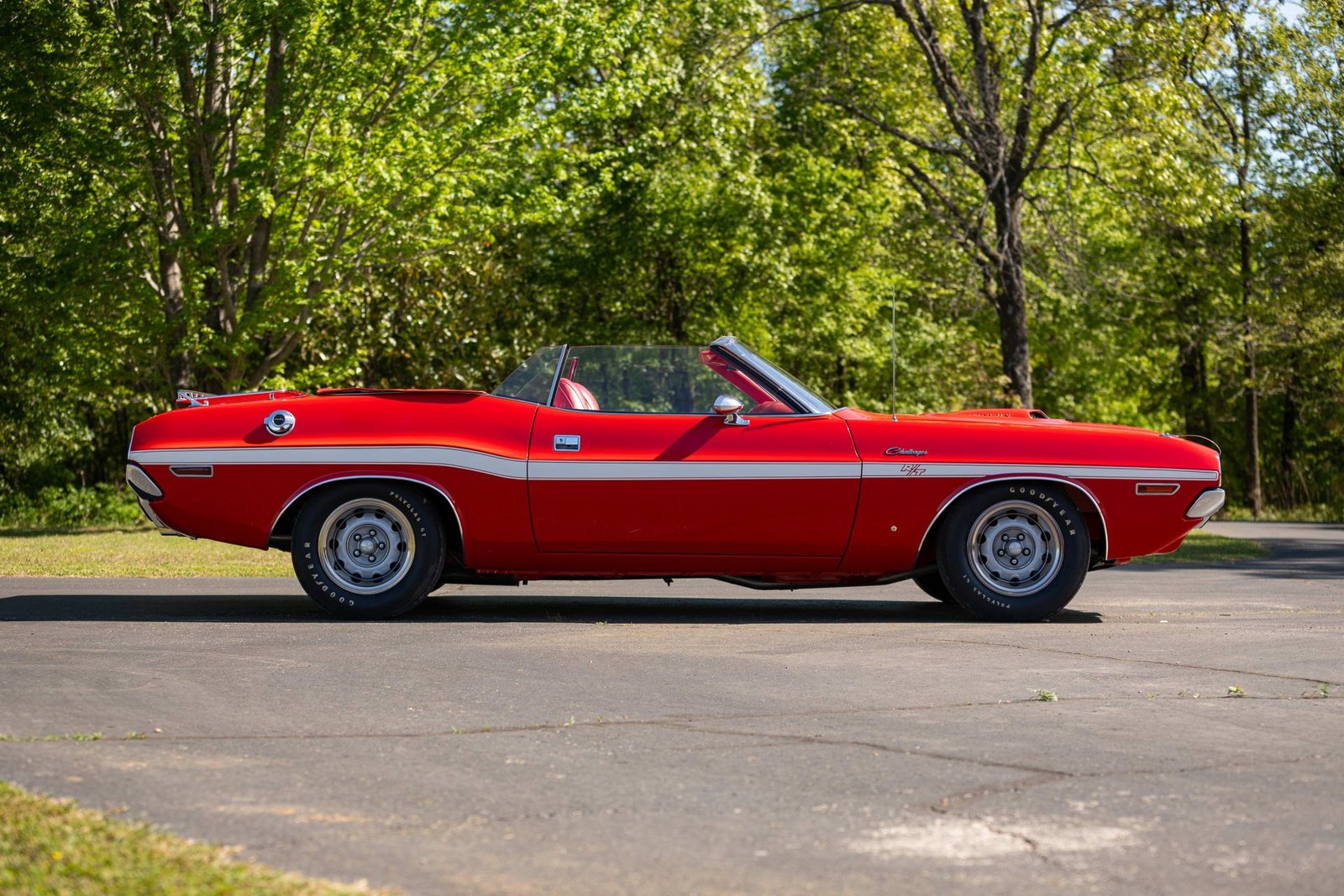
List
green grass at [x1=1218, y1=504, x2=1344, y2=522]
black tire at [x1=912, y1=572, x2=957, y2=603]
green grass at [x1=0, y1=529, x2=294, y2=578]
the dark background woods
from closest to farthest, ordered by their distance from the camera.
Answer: black tire at [x1=912, y1=572, x2=957, y2=603], green grass at [x1=0, y1=529, x2=294, y2=578], the dark background woods, green grass at [x1=1218, y1=504, x2=1344, y2=522]

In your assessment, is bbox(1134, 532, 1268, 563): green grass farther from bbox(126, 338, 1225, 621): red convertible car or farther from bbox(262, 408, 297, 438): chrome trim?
bbox(262, 408, 297, 438): chrome trim

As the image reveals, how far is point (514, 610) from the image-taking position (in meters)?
9.38

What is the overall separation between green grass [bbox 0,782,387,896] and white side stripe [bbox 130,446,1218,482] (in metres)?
4.53

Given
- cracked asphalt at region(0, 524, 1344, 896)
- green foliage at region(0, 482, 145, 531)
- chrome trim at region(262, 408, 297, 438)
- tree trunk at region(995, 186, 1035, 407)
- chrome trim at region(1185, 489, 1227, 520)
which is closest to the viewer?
cracked asphalt at region(0, 524, 1344, 896)

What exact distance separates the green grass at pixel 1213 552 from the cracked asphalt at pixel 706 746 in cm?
651

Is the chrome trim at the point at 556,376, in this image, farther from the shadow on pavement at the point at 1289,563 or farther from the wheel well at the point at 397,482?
the shadow on pavement at the point at 1289,563

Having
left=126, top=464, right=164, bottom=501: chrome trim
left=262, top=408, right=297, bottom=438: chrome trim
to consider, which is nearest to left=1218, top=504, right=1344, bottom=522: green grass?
left=262, top=408, right=297, bottom=438: chrome trim

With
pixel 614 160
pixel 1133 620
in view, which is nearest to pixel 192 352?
pixel 614 160

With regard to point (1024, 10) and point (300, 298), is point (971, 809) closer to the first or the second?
point (300, 298)

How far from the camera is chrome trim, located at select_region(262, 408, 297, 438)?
8.58 metres

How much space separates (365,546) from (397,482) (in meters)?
0.41

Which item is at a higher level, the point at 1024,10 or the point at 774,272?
the point at 1024,10

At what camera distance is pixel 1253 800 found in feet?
14.4

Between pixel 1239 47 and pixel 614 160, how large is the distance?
11980mm
